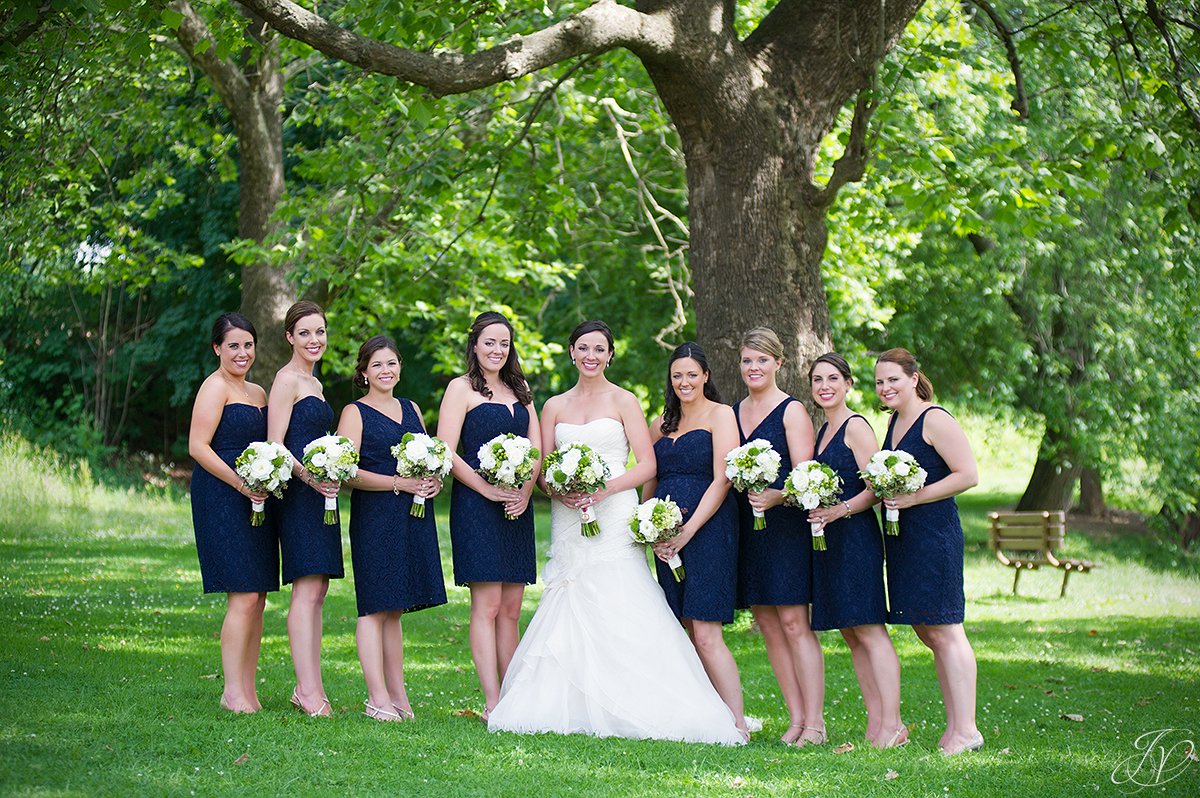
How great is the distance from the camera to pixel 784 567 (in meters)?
6.98

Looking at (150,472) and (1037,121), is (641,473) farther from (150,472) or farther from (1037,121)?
(150,472)

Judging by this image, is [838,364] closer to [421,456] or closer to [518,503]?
[518,503]

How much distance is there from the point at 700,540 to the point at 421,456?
5.69 ft

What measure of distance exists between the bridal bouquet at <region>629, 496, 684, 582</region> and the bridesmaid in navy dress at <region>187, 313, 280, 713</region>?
2.19 meters

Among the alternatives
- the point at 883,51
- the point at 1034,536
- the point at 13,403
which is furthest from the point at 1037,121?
the point at 13,403

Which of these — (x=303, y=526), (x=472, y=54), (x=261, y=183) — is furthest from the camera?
(x=261, y=183)

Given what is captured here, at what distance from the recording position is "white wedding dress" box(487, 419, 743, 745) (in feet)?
22.1

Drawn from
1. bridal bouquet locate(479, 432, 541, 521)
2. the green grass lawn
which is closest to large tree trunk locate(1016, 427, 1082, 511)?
the green grass lawn

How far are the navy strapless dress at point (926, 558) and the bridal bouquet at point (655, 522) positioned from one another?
4.13 feet

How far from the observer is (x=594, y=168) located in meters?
18.2

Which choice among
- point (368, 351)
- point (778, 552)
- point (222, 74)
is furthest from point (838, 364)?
point (222, 74)

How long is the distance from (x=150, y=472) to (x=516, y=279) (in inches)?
578

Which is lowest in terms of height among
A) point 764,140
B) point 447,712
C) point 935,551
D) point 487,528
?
point 447,712

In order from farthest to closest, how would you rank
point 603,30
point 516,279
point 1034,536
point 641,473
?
point 516,279, point 1034,536, point 603,30, point 641,473
